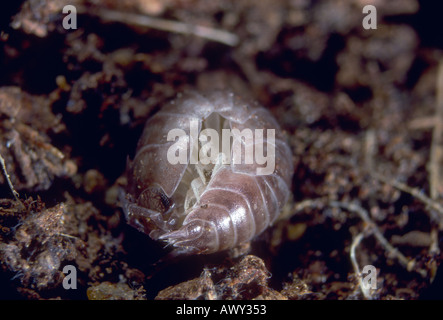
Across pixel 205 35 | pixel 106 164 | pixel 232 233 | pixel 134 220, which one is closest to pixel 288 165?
pixel 232 233

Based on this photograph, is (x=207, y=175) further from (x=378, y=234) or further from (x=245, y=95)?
(x=378, y=234)

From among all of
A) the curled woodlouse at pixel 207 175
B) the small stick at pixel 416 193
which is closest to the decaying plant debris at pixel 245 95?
the small stick at pixel 416 193

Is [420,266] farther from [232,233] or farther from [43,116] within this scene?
[43,116]

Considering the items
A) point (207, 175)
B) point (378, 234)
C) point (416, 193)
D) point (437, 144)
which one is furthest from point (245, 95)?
point (437, 144)

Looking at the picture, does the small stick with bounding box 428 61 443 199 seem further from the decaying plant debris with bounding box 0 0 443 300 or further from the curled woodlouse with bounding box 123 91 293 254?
the curled woodlouse with bounding box 123 91 293 254

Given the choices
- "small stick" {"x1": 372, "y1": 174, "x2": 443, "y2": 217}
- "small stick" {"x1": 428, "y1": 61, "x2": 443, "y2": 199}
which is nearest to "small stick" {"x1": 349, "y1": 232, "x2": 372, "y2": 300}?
"small stick" {"x1": 372, "y1": 174, "x2": 443, "y2": 217}
